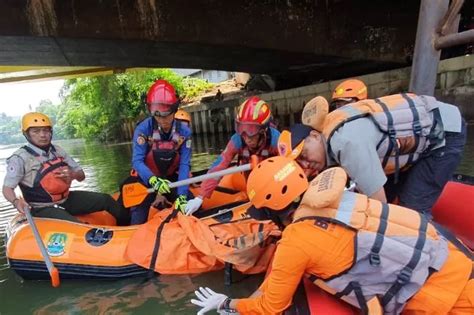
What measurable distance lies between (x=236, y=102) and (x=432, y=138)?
523 inches

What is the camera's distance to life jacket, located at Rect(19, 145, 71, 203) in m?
3.78

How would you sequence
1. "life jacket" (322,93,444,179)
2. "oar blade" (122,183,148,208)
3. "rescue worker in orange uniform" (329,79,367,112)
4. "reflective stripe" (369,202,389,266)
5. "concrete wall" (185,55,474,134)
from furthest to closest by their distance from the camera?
"concrete wall" (185,55,474,134) < "oar blade" (122,183,148,208) < "rescue worker in orange uniform" (329,79,367,112) < "life jacket" (322,93,444,179) < "reflective stripe" (369,202,389,266)

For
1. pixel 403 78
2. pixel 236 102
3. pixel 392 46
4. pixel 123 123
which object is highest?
pixel 392 46

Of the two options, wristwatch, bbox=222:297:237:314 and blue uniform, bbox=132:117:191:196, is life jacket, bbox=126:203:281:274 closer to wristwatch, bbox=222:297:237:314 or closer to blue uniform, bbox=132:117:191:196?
blue uniform, bbox=132:117:191:196

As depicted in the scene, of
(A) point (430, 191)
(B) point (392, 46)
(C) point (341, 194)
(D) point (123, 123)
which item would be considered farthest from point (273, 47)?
(D) point (123, 123)

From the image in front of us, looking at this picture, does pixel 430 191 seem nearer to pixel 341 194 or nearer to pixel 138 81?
pixel 341 194

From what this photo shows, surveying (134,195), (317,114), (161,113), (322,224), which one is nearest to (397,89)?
(161,113)

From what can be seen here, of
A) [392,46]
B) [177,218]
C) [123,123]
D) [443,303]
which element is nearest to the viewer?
[443,303]

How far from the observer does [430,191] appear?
8.54 feet

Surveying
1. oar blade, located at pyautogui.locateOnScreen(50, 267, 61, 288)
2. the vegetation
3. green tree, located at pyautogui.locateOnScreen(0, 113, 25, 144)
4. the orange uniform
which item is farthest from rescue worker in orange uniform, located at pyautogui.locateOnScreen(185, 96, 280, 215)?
green tree, located at pyautogui.locateOnScreen(0, 113, 25, 144)

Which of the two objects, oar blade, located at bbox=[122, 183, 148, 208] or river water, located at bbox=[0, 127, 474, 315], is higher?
oar blade, located at bbox=[122, 183, 148, 208]

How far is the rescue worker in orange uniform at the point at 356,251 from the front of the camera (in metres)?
1.71

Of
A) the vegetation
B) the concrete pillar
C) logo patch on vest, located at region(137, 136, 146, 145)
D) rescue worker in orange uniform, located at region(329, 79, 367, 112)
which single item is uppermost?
the concrete pillar

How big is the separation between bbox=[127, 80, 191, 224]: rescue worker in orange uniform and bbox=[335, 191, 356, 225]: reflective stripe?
221 cm
